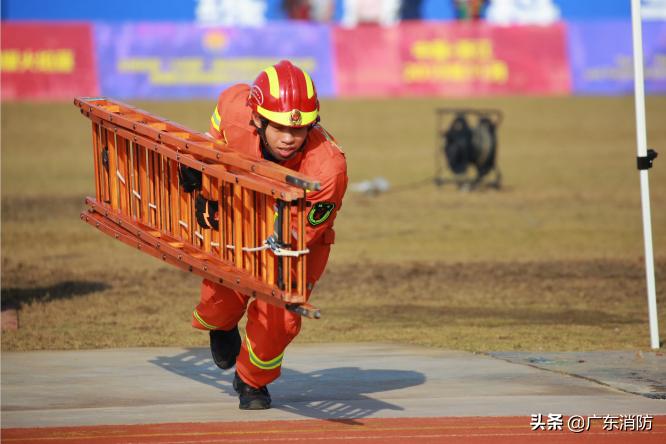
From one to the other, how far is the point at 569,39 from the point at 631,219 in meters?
18.2

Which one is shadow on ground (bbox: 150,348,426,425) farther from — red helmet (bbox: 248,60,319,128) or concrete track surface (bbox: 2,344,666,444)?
red helmet (bbox: 248,60,319,128)

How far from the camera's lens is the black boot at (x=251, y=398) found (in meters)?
6.90

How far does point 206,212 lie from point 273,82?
85cm

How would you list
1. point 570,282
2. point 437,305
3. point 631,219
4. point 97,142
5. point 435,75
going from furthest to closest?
1. point 435,75
2. point 631,219
3. point 570,282
4. point 437,305
5. point 97,142

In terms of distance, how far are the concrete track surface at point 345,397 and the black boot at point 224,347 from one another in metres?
0.19

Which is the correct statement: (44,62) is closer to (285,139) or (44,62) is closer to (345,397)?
(345,397)

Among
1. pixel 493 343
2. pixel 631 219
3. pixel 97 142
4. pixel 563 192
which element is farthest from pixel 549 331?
pixel 563 192

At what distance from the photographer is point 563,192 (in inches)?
781

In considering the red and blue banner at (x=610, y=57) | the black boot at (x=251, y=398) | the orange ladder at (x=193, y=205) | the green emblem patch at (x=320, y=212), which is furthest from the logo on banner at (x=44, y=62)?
the green emblem patch at (x=320, y=212)

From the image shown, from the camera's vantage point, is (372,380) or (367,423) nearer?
(367,423)

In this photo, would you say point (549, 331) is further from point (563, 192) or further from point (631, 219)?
point (563, 192)

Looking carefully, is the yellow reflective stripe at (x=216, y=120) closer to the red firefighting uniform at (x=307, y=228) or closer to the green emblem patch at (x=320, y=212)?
the red firefighting uniform at (x=307, y=228)

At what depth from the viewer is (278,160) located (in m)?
6.75

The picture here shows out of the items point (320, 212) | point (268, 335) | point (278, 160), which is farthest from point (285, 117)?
point (268, 335)
